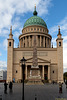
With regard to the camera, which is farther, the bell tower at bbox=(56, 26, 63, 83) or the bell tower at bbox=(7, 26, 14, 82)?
the bell tower at bbox=(7, 26, 14, 82)

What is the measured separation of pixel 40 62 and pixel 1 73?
64.6 meters

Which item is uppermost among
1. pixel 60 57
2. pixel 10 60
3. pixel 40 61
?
pixel 60 57

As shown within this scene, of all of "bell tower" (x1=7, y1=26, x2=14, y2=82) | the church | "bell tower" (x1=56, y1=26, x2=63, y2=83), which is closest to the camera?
the church

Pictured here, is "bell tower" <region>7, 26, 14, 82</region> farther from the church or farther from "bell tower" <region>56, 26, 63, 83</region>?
"bell tower" <region>56, 26, 63, 83</region>

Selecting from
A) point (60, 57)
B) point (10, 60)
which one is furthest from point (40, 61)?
point (10, 60)

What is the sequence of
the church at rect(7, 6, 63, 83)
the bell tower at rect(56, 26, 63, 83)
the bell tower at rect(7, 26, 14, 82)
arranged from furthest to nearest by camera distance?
1. the bell tower at rect(7, 26, 14, 82)
2. the bell tower at rect(56, 26, 63, 83)
3. the church at rect(7, 6, 63, 83)

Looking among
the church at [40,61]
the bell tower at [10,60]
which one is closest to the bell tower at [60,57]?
the church at [40,61]

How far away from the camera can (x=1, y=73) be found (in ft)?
368

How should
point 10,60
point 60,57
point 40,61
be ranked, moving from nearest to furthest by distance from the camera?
point 40,61 < point 60,57 < point 10,60

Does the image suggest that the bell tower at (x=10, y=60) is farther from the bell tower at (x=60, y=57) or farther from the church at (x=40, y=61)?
the bell tower at (x=60, y=57)

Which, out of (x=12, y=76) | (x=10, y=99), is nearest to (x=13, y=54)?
(x=12, y=76)

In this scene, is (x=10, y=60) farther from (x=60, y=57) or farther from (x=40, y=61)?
(x=60, y=57)

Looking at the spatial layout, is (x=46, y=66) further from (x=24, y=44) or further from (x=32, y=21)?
(x=32, y=21)

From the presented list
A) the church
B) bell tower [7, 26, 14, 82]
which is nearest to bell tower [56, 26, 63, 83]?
the church
